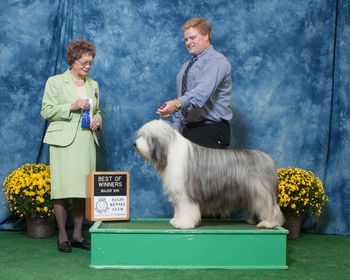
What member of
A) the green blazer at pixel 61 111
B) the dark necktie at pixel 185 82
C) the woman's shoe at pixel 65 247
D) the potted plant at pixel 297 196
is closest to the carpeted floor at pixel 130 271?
the woman's shoe at pixel 65 247

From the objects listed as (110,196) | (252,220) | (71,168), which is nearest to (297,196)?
(252,220)

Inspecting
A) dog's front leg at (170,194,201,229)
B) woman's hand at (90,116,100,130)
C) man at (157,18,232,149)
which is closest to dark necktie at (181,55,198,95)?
man at (157,18,232,149)

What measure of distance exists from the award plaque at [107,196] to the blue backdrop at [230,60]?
1234mm

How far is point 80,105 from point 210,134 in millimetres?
978

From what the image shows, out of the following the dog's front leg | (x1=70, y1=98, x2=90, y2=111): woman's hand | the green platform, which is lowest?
the green platform

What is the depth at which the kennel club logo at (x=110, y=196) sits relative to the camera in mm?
3912

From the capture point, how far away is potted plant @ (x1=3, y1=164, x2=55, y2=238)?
4.68 meters

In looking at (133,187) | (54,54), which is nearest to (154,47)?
(54,54)

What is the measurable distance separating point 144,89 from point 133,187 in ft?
3.12

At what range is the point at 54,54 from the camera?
5.11 m

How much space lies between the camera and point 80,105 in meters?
3.96

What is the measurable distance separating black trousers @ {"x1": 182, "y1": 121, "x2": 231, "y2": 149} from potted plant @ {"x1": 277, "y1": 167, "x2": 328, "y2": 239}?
105 cm

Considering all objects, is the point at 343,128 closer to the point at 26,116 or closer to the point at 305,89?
the point at 305,89

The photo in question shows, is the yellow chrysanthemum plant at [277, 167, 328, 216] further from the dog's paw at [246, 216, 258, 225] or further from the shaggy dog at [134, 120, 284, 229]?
the shaggy dog at [134, 120, 284, 229]
